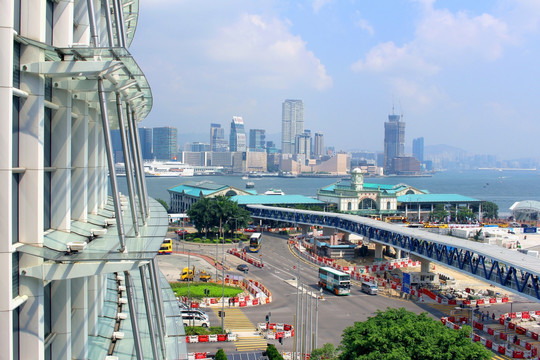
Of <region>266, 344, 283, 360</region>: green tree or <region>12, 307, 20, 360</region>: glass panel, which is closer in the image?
<region>12, 307, 20, 360</region>: glass panel

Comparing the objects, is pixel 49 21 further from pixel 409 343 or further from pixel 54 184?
pixel 409 343

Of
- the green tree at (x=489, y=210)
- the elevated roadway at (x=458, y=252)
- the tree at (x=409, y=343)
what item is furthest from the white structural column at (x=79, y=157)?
the green tree at (x=489, y=210)

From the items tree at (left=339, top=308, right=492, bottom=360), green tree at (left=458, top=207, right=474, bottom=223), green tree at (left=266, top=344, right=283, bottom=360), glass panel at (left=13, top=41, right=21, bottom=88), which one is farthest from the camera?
green tree at (left=458, top=207, right=474, bottom=223)

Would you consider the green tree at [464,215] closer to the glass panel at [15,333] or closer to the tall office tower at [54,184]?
the tall office tower at [54,184]

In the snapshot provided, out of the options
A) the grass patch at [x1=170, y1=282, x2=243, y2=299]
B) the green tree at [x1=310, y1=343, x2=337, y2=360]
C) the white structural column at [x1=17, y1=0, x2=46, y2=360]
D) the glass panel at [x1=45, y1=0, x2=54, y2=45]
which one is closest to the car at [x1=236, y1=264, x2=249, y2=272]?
the grass patch at [x1=170, y1=282, x2=243, y2=299]

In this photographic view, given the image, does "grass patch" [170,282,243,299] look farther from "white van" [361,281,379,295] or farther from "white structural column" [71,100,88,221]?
"white structural column" [71,100,88,221]
